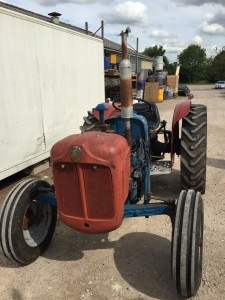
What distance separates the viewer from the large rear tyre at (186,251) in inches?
114

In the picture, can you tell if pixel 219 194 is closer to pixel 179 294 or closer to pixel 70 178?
pixel 179 294

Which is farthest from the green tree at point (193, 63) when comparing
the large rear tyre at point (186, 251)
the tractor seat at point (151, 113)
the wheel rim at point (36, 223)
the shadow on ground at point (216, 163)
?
the large rear tyre at point (186, 251)

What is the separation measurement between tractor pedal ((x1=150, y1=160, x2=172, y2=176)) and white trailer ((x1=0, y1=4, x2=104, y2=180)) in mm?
2084

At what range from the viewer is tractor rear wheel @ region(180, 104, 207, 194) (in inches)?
183

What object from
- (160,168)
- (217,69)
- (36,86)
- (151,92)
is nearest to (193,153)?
(160,168)

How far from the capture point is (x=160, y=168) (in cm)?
489

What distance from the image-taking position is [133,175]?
13.1ft

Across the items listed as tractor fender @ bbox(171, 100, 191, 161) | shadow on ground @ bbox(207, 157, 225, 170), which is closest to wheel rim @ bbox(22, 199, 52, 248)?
tractor fender @ bbox(171, 100, 191, 161)

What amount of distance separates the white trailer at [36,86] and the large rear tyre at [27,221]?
1784 mm

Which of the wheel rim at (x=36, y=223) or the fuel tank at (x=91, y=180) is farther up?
the fuel tank at (x=91, y=180)

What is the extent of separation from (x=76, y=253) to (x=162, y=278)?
92cm

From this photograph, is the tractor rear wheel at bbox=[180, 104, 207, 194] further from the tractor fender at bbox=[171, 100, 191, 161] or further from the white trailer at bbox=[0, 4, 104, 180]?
the white trailer at bbox=[0, 4, 104, 180]

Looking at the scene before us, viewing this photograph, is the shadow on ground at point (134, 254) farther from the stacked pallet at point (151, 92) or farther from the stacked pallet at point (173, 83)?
the stacked pallet at point (173, 83)

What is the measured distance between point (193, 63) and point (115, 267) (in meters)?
79.8
